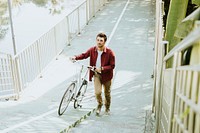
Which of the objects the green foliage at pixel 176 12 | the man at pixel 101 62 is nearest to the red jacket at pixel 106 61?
the man at pixel 101 62

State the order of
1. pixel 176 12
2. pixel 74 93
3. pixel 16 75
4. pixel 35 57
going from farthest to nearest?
pixel 35 57, pixel 16 75, pixel 74 93, pixel 176 12

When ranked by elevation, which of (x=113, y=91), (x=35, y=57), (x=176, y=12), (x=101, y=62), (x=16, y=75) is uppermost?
(x=176, y=12)

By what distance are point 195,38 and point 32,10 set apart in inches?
888

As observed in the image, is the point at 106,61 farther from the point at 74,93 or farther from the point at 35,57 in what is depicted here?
the point at 35,57

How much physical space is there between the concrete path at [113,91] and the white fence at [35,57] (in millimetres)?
271

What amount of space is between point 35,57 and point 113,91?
239cm

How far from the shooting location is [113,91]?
7.17 m

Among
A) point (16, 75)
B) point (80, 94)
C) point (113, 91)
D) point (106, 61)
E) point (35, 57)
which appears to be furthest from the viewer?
point (35, 57)

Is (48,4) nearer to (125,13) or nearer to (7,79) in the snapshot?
(125,13)

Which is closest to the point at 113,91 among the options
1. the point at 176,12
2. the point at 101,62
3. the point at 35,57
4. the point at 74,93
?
the point at 74,93

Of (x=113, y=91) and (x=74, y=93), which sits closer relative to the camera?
(x=74, y=93)

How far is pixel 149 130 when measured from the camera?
452cm

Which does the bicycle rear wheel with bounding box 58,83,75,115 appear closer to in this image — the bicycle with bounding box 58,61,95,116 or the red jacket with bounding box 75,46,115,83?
Answer: the bicycle with bounding box 58,61,95,116

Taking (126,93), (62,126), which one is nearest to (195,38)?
(62,126)
